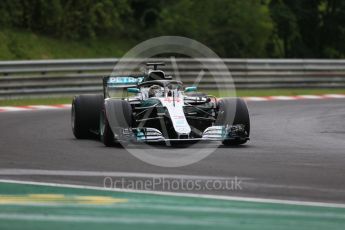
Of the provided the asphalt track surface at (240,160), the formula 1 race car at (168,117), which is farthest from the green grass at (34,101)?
the formula 1 race car at (168,117)

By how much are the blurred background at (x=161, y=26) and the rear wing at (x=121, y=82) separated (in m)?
14.1

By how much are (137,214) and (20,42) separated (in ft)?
73.0

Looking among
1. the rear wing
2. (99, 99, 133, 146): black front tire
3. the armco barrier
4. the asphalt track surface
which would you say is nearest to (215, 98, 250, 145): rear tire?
the asphalt track surface

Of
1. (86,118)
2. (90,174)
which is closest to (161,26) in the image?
(86,118)

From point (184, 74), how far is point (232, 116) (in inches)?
482

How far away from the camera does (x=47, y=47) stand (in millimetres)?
29891

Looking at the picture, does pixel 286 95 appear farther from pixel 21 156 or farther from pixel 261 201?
pixel 261 201

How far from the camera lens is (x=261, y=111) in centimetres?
1945

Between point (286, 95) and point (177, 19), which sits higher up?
point (177, 19)

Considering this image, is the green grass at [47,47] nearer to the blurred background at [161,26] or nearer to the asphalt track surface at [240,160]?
the blurred background at [161,26]

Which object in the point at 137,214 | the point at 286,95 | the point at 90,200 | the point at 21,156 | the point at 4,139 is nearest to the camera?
the point at 137,214

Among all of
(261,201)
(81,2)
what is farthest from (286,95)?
(261,201)

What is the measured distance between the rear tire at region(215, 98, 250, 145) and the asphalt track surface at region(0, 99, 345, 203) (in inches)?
12.6

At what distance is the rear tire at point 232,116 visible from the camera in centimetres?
1302
